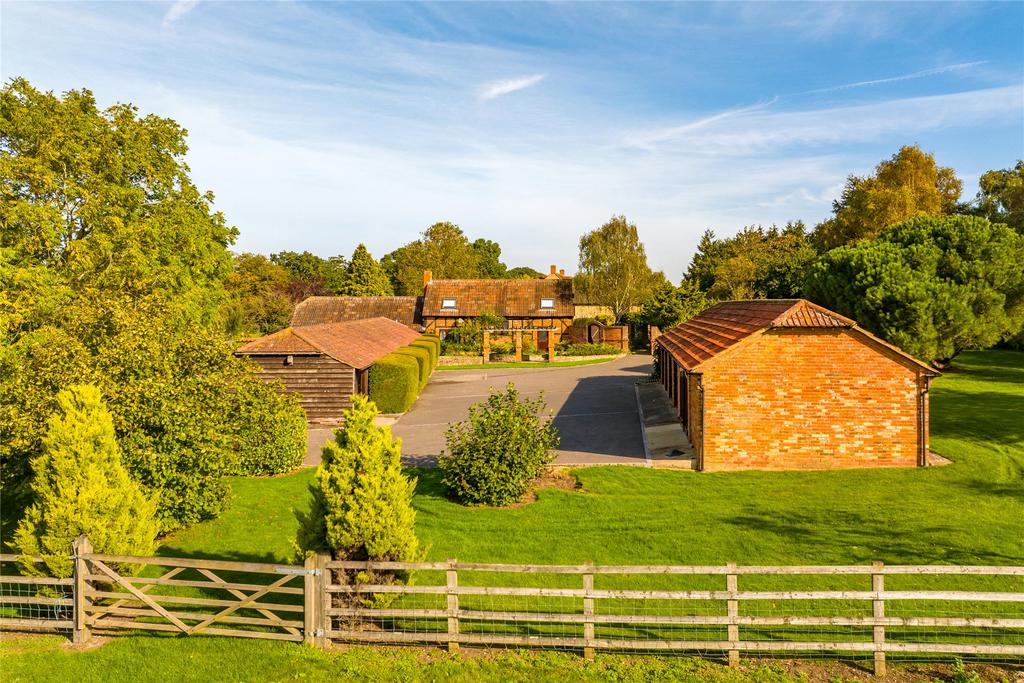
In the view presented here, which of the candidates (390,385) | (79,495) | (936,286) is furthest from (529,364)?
(79,495)

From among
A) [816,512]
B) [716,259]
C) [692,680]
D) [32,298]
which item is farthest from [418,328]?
[692,680]

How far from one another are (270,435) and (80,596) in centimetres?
834

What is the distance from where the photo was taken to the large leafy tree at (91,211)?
2172 cm

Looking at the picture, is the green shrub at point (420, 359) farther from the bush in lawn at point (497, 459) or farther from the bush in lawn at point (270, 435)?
the bush in lawn at point (497, 459)

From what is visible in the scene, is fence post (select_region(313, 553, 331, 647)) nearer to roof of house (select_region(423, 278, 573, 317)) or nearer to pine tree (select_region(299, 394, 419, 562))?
pine tree (select_region(299, 394, 419, 562))

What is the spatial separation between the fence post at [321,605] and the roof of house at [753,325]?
37.8 feet

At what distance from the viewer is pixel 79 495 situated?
8.84 meters

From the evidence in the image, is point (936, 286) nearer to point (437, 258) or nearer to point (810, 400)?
point (810, 400)

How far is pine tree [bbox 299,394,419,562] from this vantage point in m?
8.34

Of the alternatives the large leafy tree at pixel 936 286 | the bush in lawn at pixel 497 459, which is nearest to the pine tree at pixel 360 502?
the bush in lawn at pixel 497 459

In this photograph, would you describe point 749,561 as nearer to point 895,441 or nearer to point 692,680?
point 692,680

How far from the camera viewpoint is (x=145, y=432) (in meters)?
11.4

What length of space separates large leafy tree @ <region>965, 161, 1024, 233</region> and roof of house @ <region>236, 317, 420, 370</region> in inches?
1738

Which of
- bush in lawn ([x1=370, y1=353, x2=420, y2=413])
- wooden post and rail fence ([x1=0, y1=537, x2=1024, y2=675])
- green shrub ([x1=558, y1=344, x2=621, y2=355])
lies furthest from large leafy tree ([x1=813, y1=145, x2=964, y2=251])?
wooden post and rail fence ([x1=0, y1=537, x2=1024, y2=675])
